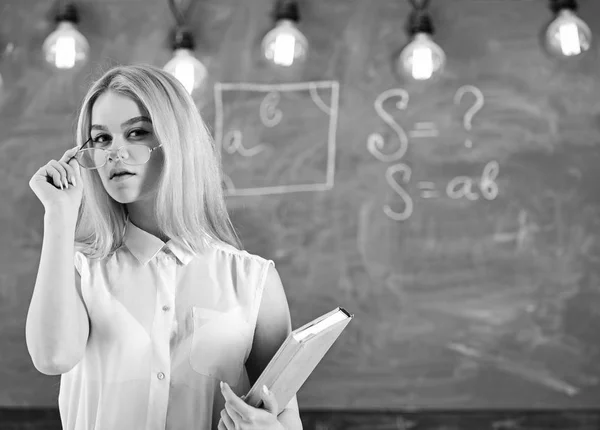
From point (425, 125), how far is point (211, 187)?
1380 millimetres

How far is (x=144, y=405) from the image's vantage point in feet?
3.58

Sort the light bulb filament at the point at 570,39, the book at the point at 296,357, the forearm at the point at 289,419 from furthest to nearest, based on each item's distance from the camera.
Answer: the light bulb filament at the point at 570,39 → the forearm at the point at 289,419 → the book at the point at 296,357

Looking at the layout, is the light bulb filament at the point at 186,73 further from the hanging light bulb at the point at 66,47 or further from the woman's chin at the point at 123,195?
the woman's chin at the point at 123,195

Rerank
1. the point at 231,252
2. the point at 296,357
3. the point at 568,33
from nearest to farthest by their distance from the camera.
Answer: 1. the point at 296,357
2. the point at 231,252
3. the point at 568,33

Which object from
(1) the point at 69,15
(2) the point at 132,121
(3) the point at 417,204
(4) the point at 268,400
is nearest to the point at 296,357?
(4) the point at 268,400

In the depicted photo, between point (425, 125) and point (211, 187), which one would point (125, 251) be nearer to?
point (211, 187)

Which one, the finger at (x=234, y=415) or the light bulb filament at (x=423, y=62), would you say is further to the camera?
the light bulb filament at (x=423, y=62)

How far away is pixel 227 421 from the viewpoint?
40.7 inches

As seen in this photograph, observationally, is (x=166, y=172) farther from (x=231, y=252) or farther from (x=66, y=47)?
(x=66, y=47)

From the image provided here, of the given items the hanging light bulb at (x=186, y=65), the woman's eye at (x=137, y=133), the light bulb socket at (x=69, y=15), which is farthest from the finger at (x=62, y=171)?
the light bulb socket at (x=69, y=15)

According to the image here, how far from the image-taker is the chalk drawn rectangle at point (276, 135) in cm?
248

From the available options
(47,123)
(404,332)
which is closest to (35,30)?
(47,123)

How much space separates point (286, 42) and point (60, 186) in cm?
148

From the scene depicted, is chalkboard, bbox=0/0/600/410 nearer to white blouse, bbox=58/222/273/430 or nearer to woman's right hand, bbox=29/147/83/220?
white blouse, bbox=58/222/273/430
